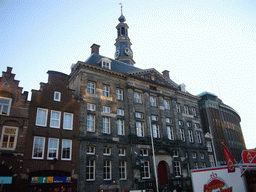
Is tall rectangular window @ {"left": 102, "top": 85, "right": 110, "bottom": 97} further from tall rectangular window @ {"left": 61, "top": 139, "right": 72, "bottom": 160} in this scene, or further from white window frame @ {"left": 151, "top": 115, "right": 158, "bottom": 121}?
tall rectangular window @ {"left": 61, "top": 139, "right": 72, "bottom": 160}

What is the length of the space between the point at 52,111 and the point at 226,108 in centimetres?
4653

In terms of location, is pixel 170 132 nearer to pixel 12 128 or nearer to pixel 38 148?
pixel 38 148

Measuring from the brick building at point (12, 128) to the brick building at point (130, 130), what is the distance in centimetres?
657

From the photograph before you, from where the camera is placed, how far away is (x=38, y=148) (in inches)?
866

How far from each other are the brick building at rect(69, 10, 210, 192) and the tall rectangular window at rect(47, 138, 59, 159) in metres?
3.00

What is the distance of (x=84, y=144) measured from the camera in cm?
2528

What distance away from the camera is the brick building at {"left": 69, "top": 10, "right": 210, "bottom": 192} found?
2608 centimetres

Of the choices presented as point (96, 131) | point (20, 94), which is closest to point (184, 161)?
point (96, 131)

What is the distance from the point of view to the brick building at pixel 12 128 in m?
19.3

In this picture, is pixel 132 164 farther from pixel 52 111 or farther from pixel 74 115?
pixel 52 111

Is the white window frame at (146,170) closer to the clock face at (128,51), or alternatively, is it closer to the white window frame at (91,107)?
the white window frame at (91,107)

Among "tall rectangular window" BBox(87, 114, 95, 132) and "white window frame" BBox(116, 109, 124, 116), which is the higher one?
"white window frame" BBox(116, 109, 124, 116)

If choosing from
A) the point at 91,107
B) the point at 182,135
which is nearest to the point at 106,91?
the point at 91,107

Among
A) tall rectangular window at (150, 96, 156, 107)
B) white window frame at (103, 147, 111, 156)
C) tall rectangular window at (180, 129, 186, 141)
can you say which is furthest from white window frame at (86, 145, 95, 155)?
tall rectangular window at (180, 129, 186, 141)
